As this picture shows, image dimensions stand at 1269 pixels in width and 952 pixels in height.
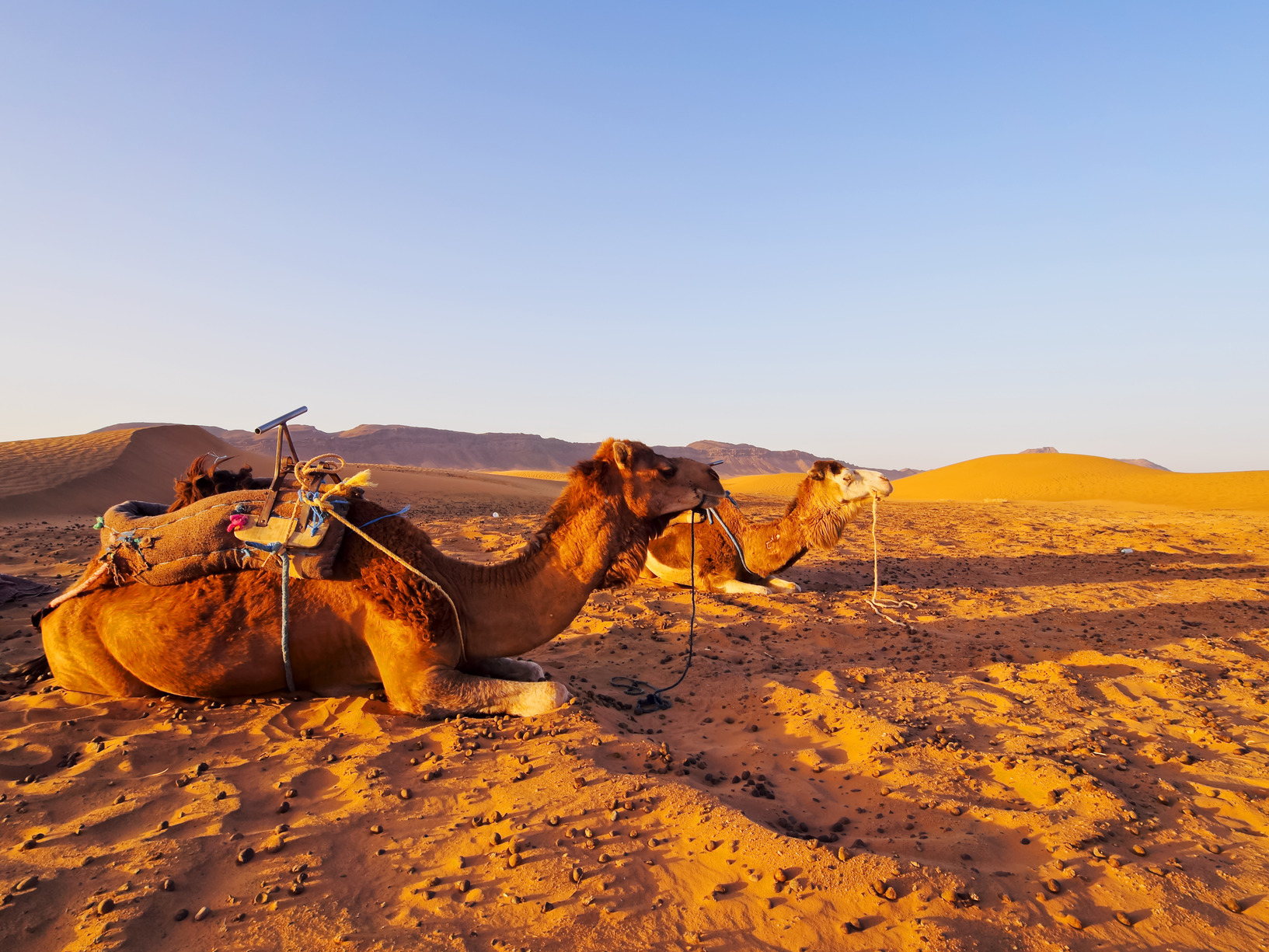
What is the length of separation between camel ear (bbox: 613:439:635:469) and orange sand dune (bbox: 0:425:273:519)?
64.5 ft

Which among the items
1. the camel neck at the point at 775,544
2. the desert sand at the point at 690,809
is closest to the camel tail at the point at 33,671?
the desert sand at the point at 690,809

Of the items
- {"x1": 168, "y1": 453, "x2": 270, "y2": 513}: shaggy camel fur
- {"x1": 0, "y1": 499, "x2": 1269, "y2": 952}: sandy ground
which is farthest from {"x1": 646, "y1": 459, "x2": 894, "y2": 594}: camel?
{"x1": 168, "y1": 453, "x2": 270, "y2": 513}: shaggy camel fur

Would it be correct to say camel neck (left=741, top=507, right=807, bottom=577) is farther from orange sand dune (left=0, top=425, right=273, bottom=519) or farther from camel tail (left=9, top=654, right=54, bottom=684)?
orange sand dune (left=0, top=425, right=273, bottom=519)

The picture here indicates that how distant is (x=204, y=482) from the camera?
5.30m

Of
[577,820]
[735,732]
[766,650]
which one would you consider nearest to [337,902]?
[577,820]

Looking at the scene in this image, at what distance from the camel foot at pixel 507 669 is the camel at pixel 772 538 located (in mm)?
3595

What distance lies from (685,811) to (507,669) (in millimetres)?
2103

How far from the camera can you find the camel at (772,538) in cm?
874

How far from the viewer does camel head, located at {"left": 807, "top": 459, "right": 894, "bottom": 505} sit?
8.39m

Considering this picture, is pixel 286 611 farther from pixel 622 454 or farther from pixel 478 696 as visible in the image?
pixel 622 454

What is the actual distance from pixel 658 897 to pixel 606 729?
1.73 m

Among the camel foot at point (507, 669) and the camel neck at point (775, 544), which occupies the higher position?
the camel neck at point (775, 544)

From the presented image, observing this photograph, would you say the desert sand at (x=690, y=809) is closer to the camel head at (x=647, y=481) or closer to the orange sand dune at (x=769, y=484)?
the camel head at (x=647, y=481)

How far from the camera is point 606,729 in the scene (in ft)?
14.3
